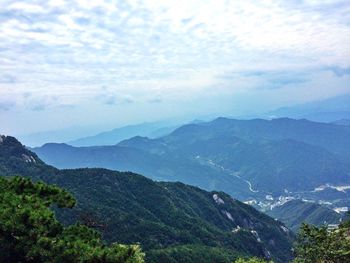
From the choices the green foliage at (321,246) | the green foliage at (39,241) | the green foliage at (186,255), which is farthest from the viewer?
the green foliage at (186,255)

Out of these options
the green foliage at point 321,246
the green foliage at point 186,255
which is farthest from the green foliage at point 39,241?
the green foliage at point 186,255

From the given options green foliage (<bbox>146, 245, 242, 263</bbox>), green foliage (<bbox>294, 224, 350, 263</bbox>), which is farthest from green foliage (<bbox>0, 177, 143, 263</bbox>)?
green foliage (<bbox>146, 245, 242, 263</bbox>)

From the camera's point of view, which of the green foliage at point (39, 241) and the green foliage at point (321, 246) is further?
the green foliage at point (321, 246)

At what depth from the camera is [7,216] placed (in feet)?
114

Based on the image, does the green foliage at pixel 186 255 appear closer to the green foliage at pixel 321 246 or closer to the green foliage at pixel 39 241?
the green foliage at pixel 321 246

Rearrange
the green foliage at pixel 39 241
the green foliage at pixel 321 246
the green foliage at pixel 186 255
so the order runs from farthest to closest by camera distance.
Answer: the green foliage at pixel 186 255, the green foliage at pixel 321 246, the green foliage at pixel 39 241

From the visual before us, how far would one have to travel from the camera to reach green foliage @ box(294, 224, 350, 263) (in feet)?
197

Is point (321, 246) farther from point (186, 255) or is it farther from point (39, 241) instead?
point (186, 255)

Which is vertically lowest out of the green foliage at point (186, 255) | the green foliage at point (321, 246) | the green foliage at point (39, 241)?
the green foliage at point (186, 255)

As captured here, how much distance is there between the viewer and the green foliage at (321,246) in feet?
197

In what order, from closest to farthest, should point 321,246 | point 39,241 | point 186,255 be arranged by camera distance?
point 39,241, point 321,246, point 186,255

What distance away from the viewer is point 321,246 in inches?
2549

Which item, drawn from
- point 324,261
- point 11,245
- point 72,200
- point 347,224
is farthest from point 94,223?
point 347,224

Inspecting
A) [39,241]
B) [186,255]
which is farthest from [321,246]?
[186,255]
